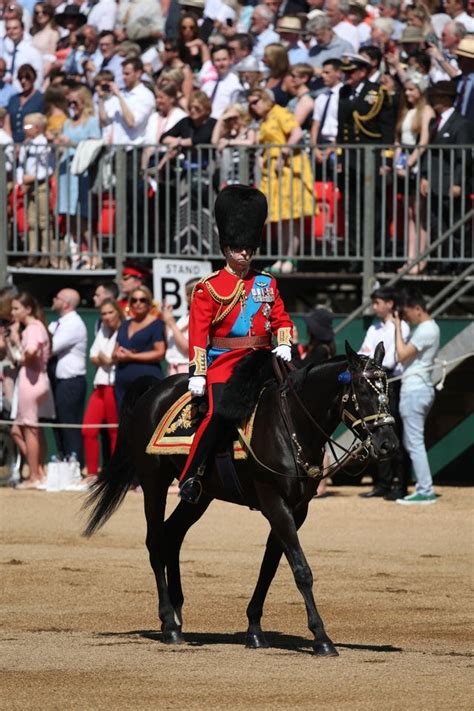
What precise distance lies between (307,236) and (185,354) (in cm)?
220

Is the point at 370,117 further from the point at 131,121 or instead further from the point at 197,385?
the point at 197,385

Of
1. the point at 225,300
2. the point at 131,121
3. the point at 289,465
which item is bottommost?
the point at 289,465

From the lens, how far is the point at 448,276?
18.0 m

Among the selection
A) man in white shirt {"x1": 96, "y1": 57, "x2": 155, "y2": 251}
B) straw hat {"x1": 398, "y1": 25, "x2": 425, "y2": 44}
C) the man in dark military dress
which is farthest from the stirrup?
straw hat {"x1": 398, "y1": 25, "x2": 425, "y2": 44}

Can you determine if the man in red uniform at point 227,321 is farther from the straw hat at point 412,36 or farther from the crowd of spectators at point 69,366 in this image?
the straw hat at point 412,36

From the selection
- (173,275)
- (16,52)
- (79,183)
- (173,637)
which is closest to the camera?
(173,637)

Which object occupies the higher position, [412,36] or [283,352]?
[412,36]

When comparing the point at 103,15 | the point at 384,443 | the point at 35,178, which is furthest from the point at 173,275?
the point at 384,443

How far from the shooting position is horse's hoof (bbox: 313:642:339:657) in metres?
8.95

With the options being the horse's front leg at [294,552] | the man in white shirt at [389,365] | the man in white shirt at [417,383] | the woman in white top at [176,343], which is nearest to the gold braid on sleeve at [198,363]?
the horse's front leg at [294,552]

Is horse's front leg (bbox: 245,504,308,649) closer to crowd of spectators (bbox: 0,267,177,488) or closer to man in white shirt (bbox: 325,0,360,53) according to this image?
crowd of spectators (bbox: 0,267,177,488)

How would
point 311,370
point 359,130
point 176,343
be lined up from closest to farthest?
point 311,370 → point 176,343 → point 359,130

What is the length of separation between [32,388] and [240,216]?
790 cm

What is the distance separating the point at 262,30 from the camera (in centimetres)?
2002
